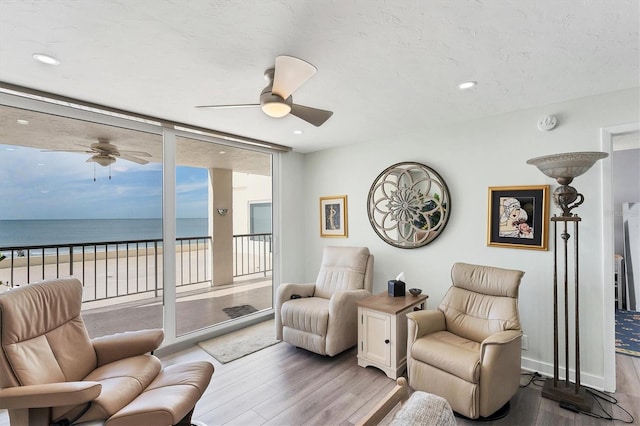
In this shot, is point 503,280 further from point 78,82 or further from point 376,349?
point 78,82

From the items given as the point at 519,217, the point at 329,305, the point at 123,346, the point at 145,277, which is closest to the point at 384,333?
the point at 329,305

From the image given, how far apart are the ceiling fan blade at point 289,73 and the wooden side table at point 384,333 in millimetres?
2082

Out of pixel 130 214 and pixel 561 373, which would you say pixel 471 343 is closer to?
pixel 561 373

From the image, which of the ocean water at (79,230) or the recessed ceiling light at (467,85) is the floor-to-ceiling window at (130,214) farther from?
the recessed ceiling light at (467,85)

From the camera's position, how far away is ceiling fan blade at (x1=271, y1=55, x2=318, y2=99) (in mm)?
1607

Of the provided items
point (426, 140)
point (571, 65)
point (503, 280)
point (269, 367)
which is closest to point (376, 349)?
point (269, 367)

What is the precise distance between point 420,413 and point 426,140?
3.13 m

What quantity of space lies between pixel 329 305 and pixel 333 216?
5.26 feet

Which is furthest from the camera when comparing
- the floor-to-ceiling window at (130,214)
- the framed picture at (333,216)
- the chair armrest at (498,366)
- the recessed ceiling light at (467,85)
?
the framed picture at (333,216)

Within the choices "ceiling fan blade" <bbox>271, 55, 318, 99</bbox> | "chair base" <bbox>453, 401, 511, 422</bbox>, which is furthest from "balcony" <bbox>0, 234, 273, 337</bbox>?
"chair base" <bbox>453, 401, 511, 422</bbox>

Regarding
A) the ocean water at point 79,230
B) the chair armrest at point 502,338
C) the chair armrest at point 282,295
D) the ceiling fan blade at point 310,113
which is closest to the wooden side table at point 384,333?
the chair armrest at point 502,338

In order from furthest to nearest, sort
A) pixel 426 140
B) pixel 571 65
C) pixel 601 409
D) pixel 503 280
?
pixel 426 140 → pixel 503 280 → pixel 601 409 → pixel 571 65

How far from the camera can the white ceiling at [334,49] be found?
148 cm

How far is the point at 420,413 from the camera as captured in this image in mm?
918
